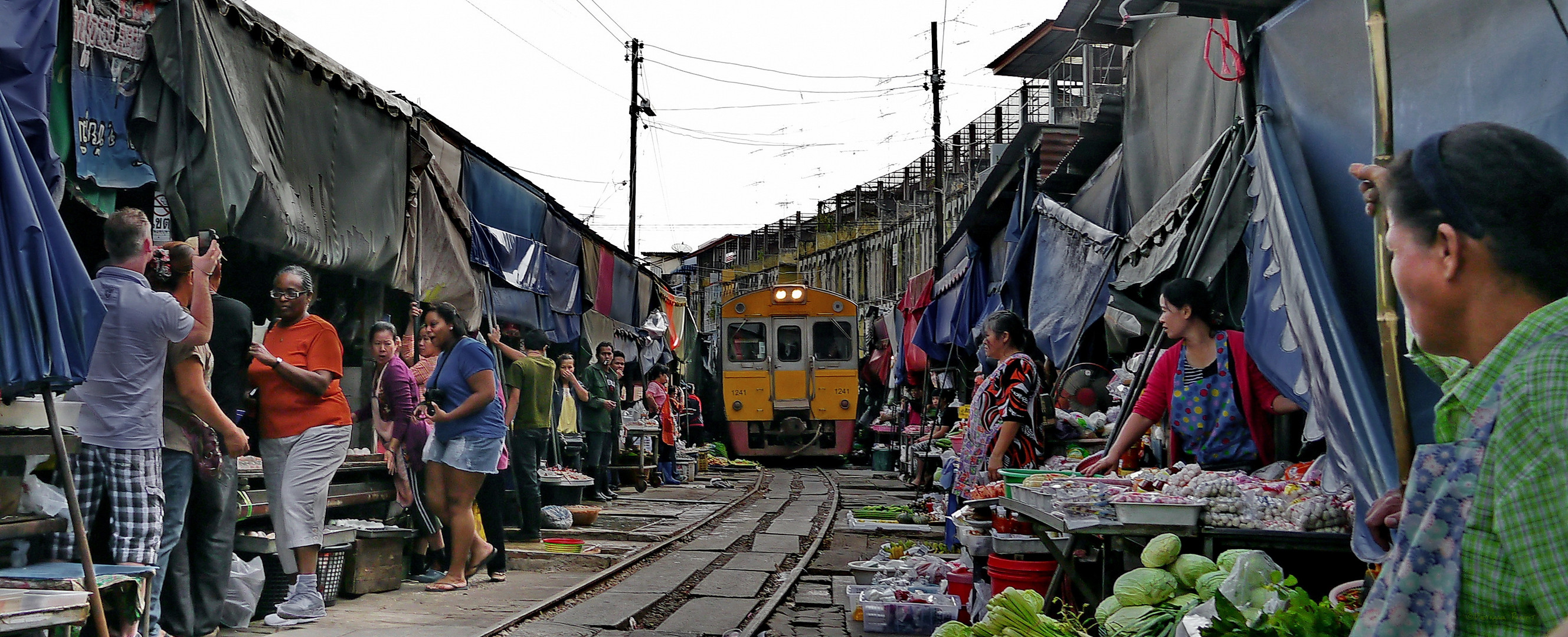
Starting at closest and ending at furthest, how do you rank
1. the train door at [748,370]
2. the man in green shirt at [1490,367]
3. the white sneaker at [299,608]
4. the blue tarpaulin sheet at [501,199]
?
the man in green shirt at [1490,367], the white sneaker at [299,608], the blue tarpaulin sheet at [501,199], the train door at [748,370]

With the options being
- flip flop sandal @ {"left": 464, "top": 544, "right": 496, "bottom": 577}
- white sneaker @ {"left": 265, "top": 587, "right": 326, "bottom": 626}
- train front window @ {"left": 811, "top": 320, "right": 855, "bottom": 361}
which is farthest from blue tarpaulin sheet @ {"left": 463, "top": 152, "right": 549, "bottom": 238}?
train front window @ {"left": 811, "top": 320, "right": 855, "bottom": 361}

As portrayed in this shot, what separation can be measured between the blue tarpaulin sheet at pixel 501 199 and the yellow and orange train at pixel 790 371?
34.7 ft

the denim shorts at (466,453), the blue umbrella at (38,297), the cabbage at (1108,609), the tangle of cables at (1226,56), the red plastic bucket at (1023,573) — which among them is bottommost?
the red plastic bucket at (1023,573)

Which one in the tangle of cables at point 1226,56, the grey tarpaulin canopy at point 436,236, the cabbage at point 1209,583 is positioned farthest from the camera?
the grey tarpaulin canopy at point 436,236

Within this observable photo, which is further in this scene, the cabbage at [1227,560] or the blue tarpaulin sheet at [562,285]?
the blue tarpaulin sheet at [562,285]

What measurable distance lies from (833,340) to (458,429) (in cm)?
1490

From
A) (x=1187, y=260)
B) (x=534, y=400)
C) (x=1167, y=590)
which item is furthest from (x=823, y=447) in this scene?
(x=1167, y=590)

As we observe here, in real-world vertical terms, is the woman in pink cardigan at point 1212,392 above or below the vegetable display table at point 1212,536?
above

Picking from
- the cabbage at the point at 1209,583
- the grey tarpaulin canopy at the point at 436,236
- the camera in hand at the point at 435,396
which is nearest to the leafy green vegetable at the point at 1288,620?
the cabbage at the point at 1209,583

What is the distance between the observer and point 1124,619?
11.2 feet

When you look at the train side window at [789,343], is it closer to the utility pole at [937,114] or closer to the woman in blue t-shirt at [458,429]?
the utility pole at [937,114]

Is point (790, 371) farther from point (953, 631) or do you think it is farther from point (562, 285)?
point (953, 631)

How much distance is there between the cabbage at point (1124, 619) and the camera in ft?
11.1

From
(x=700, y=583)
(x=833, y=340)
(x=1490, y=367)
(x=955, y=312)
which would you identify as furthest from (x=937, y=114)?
(x=1490, y=367)
